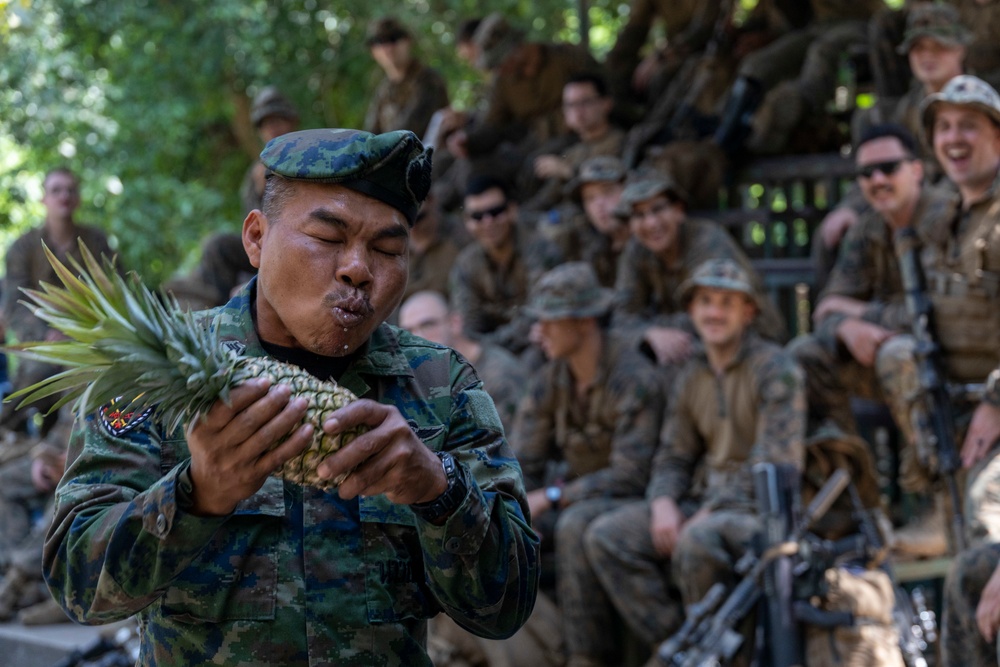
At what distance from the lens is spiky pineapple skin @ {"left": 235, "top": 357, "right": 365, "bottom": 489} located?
6.86 feet

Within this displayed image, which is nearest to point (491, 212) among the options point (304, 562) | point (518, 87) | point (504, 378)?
point (504, 378)

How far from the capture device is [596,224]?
930 cm

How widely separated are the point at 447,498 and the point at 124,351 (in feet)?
1.79

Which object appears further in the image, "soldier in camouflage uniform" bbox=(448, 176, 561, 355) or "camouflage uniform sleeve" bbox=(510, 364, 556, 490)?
"soldier in camouflage uniform" bbox=(448, 176, 561, 355)

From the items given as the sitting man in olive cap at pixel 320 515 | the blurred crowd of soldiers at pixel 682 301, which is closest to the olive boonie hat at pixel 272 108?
the blurred crowd of soldiers at pixel 682 301

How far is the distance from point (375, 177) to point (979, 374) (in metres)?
4.37

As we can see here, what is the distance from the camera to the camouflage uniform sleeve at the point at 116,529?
2.15m

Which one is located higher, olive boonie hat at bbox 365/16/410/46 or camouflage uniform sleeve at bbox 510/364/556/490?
olive boonie hat at bbox 365/16/410/46

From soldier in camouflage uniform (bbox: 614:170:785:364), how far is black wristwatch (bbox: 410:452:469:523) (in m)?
5.46

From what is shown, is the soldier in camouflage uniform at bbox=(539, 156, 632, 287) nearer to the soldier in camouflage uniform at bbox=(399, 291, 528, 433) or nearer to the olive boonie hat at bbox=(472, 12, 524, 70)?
the soldier in camouflage uniform at bbox=(399, 291, 528, 433)

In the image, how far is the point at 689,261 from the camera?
26.5ft

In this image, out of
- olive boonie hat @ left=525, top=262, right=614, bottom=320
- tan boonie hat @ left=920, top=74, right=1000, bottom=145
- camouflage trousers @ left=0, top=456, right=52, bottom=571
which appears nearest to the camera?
tan boonie hat @ left=920, top=74, right=1000, bottom=145

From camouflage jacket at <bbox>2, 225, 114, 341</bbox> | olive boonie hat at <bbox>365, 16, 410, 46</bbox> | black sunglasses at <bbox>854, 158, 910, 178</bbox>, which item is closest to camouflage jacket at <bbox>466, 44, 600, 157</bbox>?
olive boonie hat at <bbox>365, 16, 410, 46</bbox>

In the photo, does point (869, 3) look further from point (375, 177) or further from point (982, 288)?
point (375, 177)
